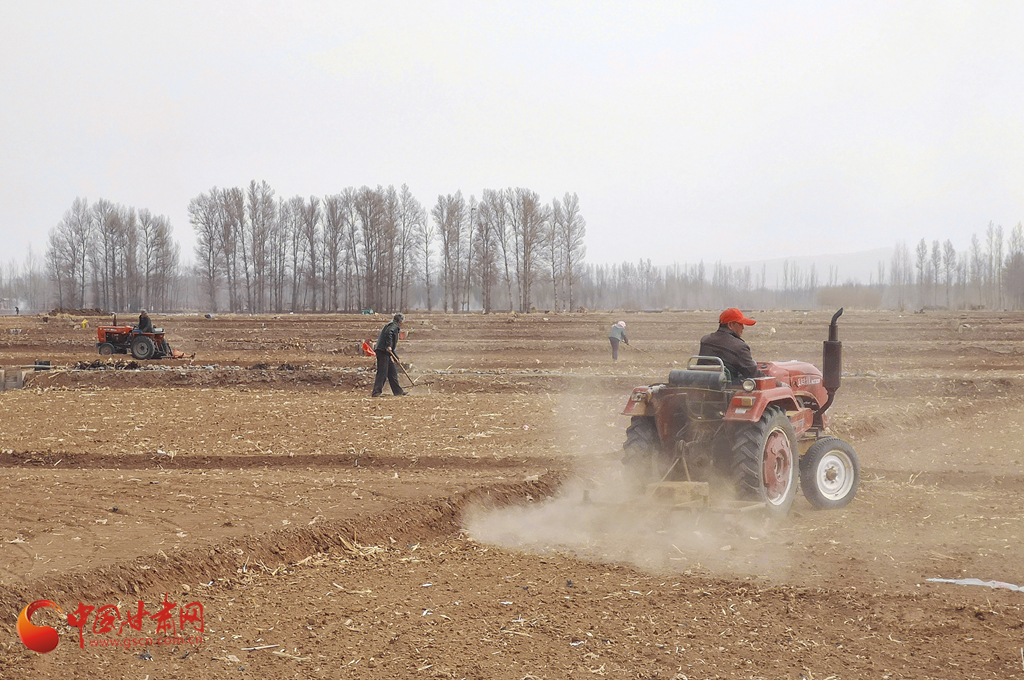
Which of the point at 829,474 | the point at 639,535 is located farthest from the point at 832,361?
the point at 639,535

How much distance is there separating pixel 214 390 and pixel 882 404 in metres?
15.0

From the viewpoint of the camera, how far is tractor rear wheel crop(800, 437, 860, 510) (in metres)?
8.33

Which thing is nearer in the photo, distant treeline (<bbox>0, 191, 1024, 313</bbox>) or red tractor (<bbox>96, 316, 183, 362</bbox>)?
red tractor (<bbox>96, 316, 183, 362</bbox>)

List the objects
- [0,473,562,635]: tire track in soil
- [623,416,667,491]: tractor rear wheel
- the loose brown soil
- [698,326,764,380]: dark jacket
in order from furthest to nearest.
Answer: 1. [623,416,667,491]: tractor rear wheel
2. [698,326,764,380]: dark jacket
3. [0,473,562,635]: tire track in soil
4. the loose brown soil

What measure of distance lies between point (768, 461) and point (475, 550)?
2.99 m

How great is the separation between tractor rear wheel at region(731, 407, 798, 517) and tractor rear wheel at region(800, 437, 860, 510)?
0.25 m

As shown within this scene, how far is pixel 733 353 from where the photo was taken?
786 cm

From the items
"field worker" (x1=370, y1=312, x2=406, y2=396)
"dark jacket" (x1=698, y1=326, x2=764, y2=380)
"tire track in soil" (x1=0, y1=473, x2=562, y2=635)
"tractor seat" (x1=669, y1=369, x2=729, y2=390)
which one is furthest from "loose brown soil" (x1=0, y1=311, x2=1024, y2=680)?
"field worker" (x1=370, y1=312, x2=406, y2=396)

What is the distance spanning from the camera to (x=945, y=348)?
30.7 meters

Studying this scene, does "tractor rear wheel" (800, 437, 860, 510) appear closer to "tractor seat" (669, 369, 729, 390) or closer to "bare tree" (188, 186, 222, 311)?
"tractor seat" (669, 369, 729, 390)

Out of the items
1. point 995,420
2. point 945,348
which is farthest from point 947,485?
point 945,348

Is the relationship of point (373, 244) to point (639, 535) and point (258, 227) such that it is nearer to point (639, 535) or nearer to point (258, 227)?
point (258, 227)

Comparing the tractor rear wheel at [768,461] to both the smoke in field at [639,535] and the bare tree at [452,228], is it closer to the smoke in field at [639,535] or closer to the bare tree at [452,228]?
the smoke in field at [639,535]

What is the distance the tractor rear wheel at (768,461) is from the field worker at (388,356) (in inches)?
427
